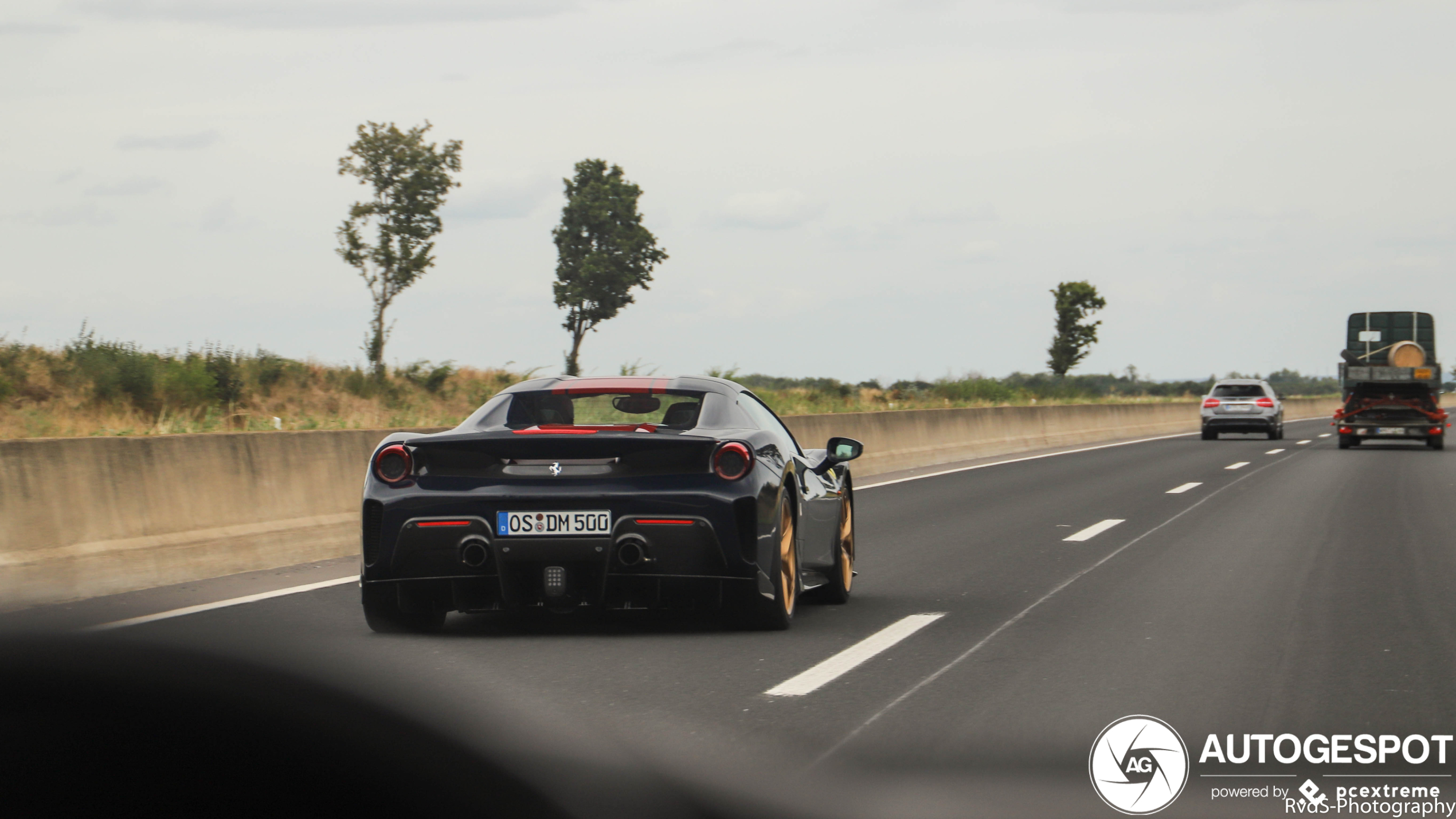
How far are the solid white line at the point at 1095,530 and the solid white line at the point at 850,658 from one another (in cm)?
461

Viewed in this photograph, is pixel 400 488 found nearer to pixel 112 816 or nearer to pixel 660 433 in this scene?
pixel 660 433

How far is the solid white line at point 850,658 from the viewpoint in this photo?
586 cm

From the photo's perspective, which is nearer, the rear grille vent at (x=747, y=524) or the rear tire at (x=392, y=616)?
the rear grille vent at (x=747, y=524)

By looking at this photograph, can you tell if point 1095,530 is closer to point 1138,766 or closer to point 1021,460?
point 1138,766

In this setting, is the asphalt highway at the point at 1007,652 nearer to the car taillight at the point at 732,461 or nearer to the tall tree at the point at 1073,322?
the car taillight at the point at 732,461

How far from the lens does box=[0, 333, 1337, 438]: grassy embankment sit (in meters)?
12.8

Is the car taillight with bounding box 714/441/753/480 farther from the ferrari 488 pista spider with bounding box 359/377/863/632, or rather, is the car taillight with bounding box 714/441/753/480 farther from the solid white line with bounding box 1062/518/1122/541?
the solid white line with bounding box 1062/518/1122/541

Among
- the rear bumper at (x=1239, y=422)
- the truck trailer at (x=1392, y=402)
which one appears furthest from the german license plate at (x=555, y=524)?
the rear bumper at (x=1239, y=422)

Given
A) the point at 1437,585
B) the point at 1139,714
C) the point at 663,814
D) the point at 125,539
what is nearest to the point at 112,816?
the point at 663,814

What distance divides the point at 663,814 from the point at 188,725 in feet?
3.25

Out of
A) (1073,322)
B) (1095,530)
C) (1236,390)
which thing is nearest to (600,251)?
(1073,322)

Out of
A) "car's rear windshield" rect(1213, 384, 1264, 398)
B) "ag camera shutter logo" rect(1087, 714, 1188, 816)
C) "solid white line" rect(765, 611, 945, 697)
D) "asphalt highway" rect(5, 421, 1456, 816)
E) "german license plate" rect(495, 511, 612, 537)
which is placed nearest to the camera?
"ag camera shutter logo" rect(1087, 714, 1188, 816)

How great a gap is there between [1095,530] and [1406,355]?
72.3 ft

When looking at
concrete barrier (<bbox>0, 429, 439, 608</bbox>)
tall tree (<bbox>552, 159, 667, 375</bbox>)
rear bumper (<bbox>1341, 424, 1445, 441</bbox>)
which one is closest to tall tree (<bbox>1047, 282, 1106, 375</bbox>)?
tall tree (<bbox>552, 159, 667, 375</bbox>)
